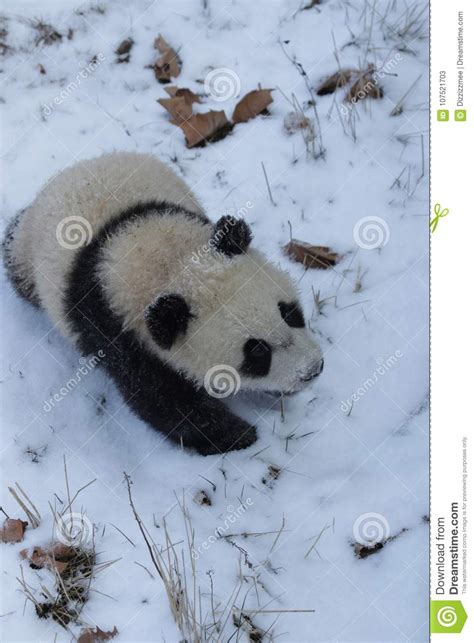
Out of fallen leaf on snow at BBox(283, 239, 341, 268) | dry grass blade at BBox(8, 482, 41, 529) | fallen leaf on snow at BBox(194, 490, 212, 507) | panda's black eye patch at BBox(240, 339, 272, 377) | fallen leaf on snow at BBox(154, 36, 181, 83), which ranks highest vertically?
fallen leaf on snow at BBox(154, 36, 181, 83)

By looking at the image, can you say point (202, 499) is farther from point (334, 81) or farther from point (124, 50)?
point (124, 50)

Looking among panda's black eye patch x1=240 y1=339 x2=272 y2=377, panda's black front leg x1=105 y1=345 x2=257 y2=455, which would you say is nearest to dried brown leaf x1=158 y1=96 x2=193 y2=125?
panda's black front leg x1=105 y1=345 x2=257 y2=455

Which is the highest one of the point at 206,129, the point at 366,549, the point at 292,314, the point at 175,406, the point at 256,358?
the point at 206,129

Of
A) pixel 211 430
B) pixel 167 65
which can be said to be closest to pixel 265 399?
pixel 211 430

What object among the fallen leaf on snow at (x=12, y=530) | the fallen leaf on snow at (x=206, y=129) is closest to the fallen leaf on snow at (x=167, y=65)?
the fallen leaf on snow at (x=206, y=129)

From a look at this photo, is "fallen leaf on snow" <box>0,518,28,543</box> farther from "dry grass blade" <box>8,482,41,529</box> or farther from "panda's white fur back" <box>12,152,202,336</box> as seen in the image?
"panda's white fur back" <box>12,152,202,336</box>
